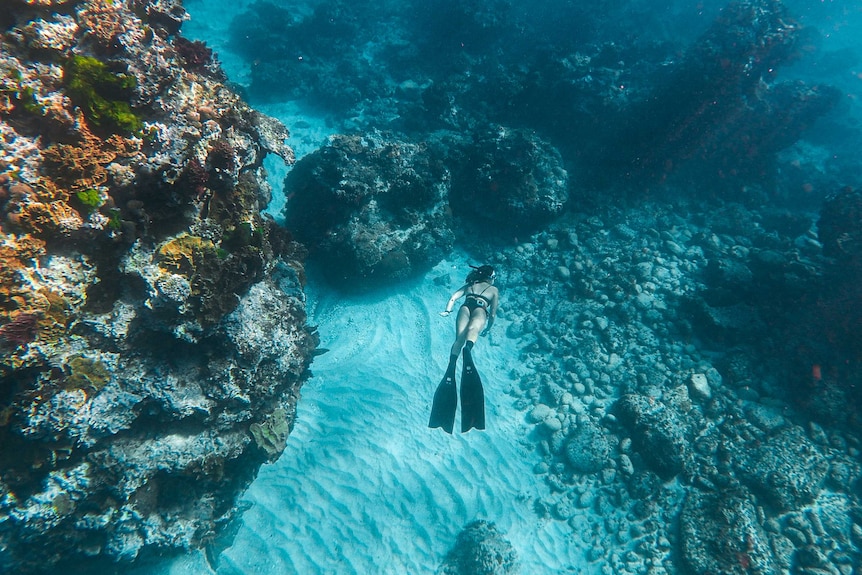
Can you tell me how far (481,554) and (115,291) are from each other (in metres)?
6.09

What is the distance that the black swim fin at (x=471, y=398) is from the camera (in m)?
6.80

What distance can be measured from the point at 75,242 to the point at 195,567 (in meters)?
4.82

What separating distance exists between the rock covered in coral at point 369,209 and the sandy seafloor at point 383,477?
137cm

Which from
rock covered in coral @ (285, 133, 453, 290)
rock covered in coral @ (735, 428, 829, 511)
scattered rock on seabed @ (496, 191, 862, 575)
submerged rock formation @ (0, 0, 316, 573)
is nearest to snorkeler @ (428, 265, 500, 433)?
scattered rock on seabed @ (496, 191, 862, 575)

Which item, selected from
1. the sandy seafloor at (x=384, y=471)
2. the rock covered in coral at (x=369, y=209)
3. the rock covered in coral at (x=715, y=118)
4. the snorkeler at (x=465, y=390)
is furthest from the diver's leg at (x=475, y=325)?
the rock covered in coral at (x=715, y=118)

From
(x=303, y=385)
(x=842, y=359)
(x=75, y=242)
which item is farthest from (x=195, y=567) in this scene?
(x=842, y=359)

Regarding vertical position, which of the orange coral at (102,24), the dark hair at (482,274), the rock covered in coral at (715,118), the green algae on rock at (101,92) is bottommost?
the dark hair at (482,274)

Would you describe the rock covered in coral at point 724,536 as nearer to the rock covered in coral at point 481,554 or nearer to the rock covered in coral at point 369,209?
the rock covered in coral at point 481,554

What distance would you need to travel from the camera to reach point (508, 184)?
10328 mm

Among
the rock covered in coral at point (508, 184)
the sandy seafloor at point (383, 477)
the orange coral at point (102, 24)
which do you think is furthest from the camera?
the rock covered in coral at point (508, 184)

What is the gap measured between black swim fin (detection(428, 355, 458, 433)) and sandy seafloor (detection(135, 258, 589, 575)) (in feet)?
1.55

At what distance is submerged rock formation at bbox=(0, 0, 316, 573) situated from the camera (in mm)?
3402

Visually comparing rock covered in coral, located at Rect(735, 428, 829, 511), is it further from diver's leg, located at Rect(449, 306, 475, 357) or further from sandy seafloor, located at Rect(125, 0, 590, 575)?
diver's leg, located at Rect(449, 306, 475, 357)

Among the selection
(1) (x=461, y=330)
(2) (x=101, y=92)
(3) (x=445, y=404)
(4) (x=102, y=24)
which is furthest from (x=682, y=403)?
(4) (x=102, y=24)
